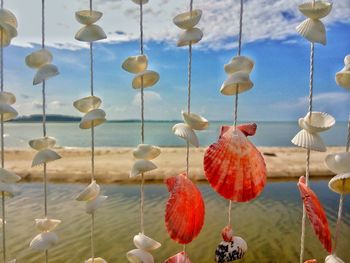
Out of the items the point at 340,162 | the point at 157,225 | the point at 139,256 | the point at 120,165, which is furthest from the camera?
the point at 120,165

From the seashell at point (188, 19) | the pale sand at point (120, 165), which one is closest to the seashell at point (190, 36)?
the seashell at point (188, 19)

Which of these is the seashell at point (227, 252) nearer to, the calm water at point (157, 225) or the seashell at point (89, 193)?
the seashell at point (89, 193)

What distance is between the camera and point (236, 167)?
529 millimetres

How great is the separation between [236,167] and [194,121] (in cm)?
9

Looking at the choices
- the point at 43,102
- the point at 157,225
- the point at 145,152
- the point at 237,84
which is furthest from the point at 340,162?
the point at 157,225

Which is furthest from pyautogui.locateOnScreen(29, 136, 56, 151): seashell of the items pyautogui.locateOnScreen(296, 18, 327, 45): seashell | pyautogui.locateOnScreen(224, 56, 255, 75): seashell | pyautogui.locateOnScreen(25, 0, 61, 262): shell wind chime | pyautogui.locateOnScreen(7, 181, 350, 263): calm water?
pyautogui.locateOnScreen(7, 181, 350, 263): calm water

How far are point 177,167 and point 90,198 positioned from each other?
5399mm

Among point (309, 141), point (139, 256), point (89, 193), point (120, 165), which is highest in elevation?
point (309, 141)

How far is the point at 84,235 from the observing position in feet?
10.2

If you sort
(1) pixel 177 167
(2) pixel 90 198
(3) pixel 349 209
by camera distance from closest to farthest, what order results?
(2) pixel 90 198 → (3) pixel 349 209 → (1) pixel 177 167

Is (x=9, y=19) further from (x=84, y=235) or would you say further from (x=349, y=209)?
(x=349, y=209)

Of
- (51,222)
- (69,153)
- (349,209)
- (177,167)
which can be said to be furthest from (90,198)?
(69,153)

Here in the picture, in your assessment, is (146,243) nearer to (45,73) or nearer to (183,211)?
(183,211)

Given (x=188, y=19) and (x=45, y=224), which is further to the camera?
(x=45, y=224)
